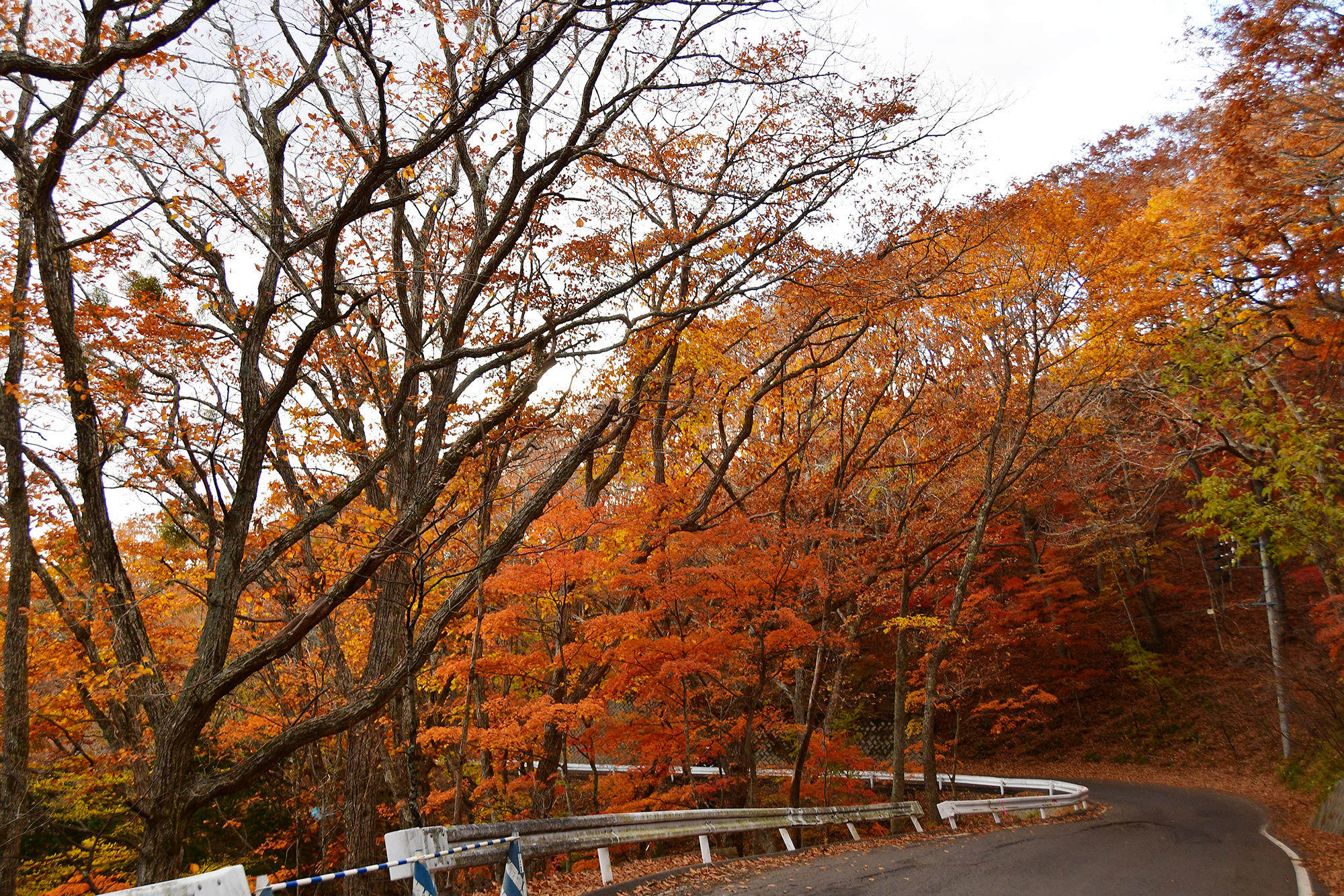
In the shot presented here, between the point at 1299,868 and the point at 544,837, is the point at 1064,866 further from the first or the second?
the point at 544,837

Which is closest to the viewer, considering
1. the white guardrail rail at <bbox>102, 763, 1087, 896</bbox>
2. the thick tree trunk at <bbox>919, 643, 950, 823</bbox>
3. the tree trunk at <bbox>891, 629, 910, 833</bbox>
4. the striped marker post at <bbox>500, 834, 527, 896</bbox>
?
the white guardrail rail at <bbox>102, 763, 1087, 896</bbox>

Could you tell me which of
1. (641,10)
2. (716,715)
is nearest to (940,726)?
(716,715)

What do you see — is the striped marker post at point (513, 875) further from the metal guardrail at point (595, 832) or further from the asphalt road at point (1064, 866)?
the asphalt road at point (1064, 866)

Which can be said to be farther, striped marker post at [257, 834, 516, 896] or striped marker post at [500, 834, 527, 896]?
striped marker post at [500, 834, 527, 896]

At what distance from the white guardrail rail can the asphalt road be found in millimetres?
1116

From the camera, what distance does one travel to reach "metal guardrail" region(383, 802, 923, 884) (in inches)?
203

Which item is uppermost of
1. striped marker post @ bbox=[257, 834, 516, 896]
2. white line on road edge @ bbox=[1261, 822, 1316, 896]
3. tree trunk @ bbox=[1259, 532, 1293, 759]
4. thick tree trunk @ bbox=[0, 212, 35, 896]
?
thick tree trunk @ bbox=[0, 212, 35, 896]

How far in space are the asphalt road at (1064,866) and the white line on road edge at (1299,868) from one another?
9cm

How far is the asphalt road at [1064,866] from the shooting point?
714cm

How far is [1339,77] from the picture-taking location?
8.48m

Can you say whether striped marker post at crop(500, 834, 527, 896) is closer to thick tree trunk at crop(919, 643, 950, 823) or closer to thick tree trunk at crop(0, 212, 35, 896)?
thick tree trunk at crop(0, 212, 35, 896)

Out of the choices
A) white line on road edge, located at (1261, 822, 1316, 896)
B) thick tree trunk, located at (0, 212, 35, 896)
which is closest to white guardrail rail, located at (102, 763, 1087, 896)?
thick tree trunk, located at (0, 212, 35, 896)

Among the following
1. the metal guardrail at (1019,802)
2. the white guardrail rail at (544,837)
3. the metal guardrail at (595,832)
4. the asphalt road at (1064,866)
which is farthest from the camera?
the metal guardrail at (1019,802)

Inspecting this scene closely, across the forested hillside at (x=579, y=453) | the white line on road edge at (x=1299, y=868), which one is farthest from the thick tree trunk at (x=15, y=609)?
the white line on road edge at (x=1299, y=868)
